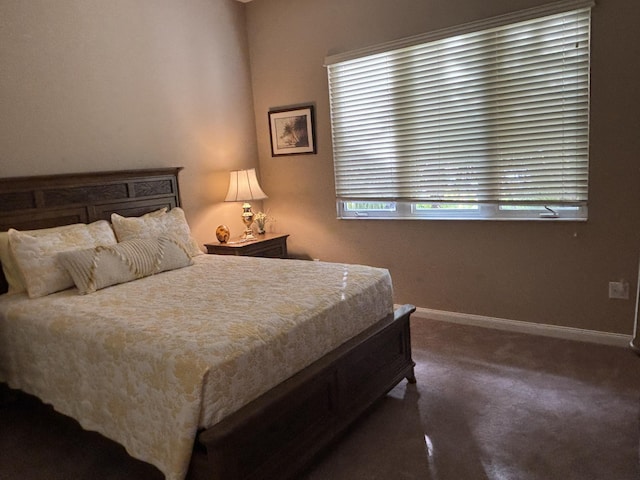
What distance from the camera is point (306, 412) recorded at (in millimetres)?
2098

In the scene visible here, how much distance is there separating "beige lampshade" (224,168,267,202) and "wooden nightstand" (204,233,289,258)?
0.37 meters

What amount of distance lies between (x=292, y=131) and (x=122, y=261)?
2.12 metres

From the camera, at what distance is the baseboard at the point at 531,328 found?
320 cm

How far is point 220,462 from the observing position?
1.69 metres

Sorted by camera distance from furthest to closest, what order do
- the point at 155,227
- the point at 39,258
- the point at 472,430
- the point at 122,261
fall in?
the point at 155,227 → the point at 122,261 → the point at 39,258 → the point at 472,430

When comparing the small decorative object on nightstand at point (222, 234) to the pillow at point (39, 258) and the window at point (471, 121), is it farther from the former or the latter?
the pillow at point (39, 258)

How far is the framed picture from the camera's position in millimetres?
4344

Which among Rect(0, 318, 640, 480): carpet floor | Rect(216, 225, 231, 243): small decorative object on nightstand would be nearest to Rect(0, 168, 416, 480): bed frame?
Rect(0, 318, 640, 480): carpet floor

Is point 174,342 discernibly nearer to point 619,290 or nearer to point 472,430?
point 472,430

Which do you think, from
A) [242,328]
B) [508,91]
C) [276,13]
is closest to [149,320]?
[242,328]

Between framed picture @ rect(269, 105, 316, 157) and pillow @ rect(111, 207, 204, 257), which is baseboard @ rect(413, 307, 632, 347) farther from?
pillow @ rect(111, 207, 204, 257)

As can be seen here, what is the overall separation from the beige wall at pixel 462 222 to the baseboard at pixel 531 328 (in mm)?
40

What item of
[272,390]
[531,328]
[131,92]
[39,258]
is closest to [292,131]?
[131,92]

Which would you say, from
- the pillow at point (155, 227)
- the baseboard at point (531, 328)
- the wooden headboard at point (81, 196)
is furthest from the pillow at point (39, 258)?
the baseboard at point (531, 328)
